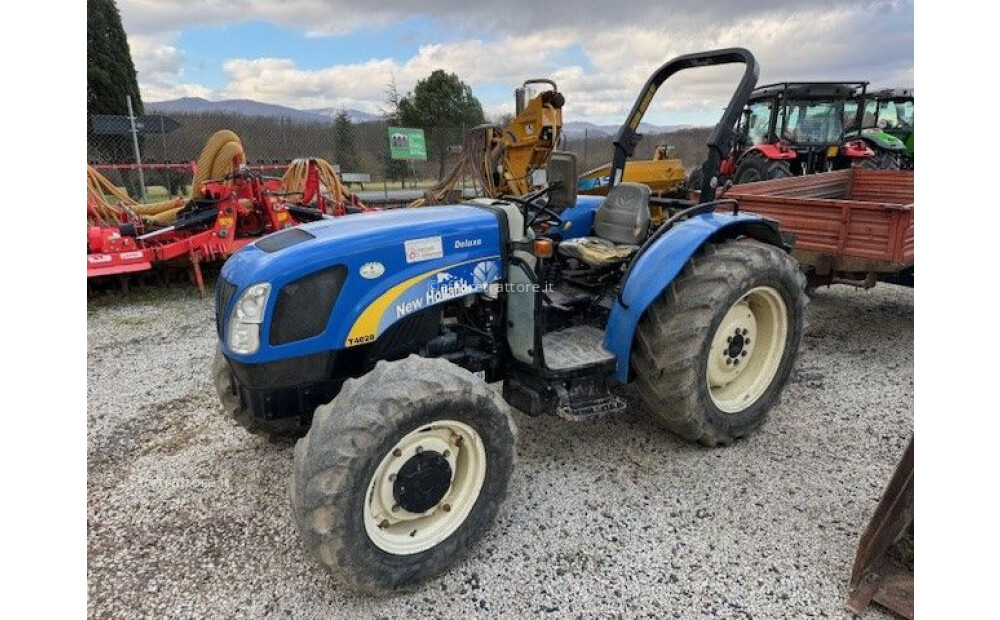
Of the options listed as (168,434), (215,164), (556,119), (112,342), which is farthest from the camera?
(556,119)

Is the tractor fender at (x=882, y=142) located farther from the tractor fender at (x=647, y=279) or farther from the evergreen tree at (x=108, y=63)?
the evergreen tree at (x=108, y=63)

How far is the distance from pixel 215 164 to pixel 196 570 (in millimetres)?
5602

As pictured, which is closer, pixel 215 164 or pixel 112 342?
pixel 112 342

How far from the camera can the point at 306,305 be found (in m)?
2.27

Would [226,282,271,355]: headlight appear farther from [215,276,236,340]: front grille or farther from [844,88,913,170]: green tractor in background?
[844,88,913,170]: green tractor in background

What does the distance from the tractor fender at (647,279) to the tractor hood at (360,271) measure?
0.65 meters

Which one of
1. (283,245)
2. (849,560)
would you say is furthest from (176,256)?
(849,560)

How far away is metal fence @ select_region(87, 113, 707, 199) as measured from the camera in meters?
11.3

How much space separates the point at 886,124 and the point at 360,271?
13.7 m

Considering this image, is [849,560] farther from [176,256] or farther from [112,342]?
[176,256]

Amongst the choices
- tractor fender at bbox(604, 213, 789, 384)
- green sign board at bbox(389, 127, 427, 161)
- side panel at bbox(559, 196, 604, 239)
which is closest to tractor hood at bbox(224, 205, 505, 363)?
tractor fender at bbox(604, 213, 789, 384)

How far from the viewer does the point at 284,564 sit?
92.4 inches

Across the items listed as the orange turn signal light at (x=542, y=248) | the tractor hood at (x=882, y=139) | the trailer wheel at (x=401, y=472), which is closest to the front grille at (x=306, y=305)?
the trailer wheel at (x=401, y=472)

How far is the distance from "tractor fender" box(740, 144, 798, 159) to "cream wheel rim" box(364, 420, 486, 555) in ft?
28.5
